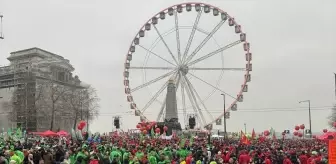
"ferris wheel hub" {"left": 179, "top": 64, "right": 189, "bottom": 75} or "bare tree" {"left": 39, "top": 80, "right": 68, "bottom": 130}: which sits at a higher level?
"ferris wheel hub" {"left": 179, "top": 64, "right": 189, "bottom": 75}

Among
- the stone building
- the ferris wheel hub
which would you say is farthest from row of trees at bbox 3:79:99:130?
the ferris wheel hub

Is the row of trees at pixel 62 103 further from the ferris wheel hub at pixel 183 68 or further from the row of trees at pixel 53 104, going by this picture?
the ferris wheel hub at pixel 183 68

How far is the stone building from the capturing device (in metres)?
82.9

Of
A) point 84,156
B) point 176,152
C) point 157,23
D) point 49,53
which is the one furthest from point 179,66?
point 49,53

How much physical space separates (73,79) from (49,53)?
765 centimetres

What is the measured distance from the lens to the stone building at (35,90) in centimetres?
8294

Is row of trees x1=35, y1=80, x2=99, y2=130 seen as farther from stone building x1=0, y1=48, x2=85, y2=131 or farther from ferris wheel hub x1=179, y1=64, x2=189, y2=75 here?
ferris wheel hub x1=179, y1=64, x2=189, y2=75

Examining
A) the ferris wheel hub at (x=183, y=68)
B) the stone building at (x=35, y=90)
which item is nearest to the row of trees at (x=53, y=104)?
the stone building at (x=35, y=90)

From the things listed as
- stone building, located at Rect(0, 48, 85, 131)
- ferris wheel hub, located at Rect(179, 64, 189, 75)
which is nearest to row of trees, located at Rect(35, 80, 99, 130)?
stone building, located at Rect(0, 48, 85, 131)

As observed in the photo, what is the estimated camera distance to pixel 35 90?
8531 cm

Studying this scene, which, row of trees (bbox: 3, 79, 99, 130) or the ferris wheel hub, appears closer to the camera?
the ferris wheel hub

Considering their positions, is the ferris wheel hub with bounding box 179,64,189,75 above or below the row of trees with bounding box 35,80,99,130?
above

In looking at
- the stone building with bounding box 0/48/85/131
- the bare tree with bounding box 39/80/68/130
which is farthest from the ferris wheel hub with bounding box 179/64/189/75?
the bare tree with bounding box 39/80/68/130

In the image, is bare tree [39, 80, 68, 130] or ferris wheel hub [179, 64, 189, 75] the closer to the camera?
ferris wheel hub [179, 64, 189, 75]
